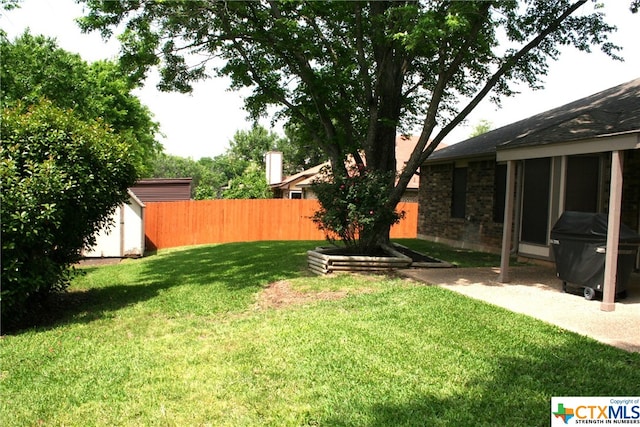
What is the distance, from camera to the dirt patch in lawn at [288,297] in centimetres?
775

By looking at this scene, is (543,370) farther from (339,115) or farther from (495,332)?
(339,115)

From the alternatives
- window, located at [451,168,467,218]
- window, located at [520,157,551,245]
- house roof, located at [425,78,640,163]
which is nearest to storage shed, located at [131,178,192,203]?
window, located at [451,168,467,218]

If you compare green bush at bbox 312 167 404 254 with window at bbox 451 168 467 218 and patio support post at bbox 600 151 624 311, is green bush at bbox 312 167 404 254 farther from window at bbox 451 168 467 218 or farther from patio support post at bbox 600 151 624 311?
window at bbox 451 168 467 218

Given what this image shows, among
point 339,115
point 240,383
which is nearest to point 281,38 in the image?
point 339,115

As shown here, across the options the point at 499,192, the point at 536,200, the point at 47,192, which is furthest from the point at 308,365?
the point at 499,192

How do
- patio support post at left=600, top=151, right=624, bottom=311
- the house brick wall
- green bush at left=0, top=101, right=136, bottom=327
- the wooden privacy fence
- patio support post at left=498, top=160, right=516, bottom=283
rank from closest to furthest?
patio support post at left=600, top=151, right=624, bottom=311 < green bush at left=0, top=101, right=136, bottom=327 < patio support post at left=498, top=160, right=516, bottom=283 < the house brick wall < the wooden privacy fence

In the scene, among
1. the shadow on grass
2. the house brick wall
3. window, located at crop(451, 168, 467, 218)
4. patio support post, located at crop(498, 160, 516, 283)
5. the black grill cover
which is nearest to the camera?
the black grill cover

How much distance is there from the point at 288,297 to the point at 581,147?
497 cm

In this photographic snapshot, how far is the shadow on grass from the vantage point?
26.3 feet

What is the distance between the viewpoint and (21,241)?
7055mm

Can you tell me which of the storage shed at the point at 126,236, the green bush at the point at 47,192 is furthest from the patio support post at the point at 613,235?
the storage shed at the point at 126,236

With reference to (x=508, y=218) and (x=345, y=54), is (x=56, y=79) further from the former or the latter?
(x=508, y=218)

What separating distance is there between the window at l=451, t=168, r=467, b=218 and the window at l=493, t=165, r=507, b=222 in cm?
163

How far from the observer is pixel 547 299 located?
729 cm
